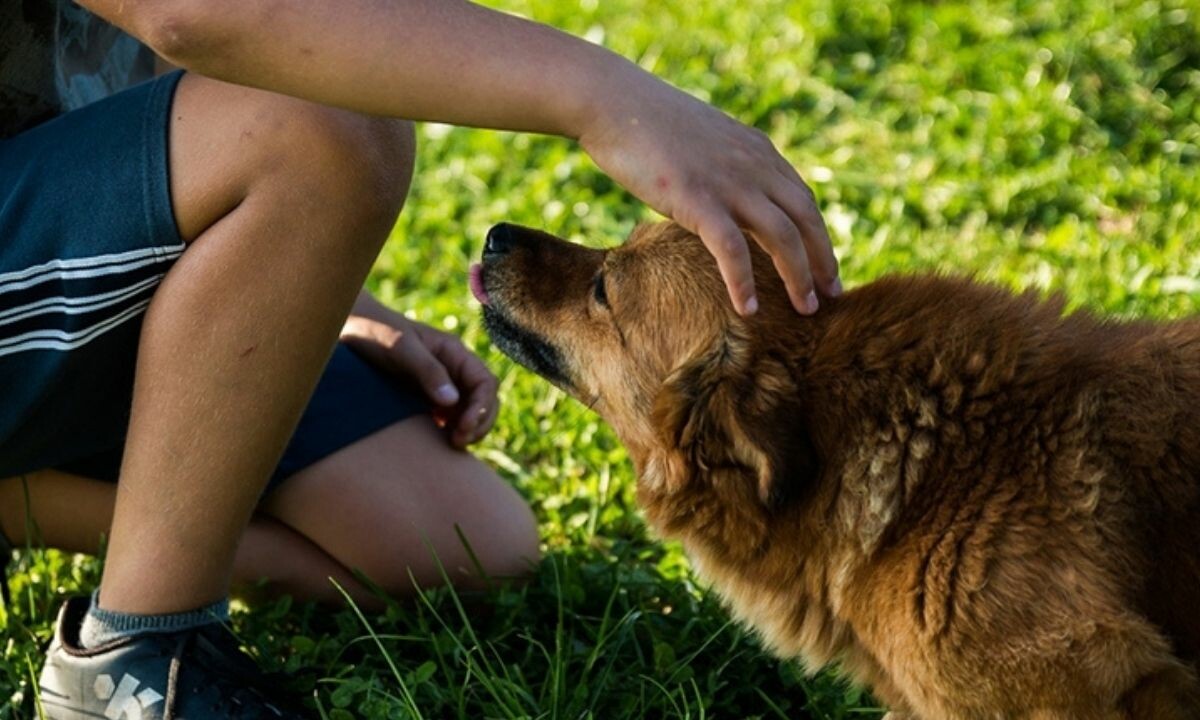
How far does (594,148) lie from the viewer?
2.29 meters

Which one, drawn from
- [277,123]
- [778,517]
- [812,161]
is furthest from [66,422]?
[812,161]

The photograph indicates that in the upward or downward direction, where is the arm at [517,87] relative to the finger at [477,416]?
upward

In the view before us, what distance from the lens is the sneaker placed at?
2.91 meters

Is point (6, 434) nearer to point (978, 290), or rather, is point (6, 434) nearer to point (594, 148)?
point (594, 148)

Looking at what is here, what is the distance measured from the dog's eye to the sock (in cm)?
97

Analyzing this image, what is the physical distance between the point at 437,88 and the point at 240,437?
90 cm

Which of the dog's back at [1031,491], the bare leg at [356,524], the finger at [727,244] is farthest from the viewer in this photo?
the bare leg at [356,524]

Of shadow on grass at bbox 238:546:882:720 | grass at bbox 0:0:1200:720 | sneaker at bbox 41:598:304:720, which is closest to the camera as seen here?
sneaker at bbox 41:598:304:720

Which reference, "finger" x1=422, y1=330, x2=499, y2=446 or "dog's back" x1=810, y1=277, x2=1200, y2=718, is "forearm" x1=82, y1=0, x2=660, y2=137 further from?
"finger" x1=422, y1=330, x2=499, y2=446

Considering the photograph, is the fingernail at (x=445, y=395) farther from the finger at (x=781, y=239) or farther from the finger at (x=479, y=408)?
the finger at (x=781, y=239)

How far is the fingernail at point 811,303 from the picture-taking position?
2494 mm

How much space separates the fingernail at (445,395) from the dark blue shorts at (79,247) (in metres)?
0.91

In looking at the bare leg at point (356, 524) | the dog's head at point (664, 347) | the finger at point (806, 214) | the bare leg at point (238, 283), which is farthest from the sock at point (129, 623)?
the finger at point (806, 214)

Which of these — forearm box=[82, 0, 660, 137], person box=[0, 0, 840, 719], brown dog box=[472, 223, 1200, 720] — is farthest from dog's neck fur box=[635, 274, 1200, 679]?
forearm box=[82, 0, 660, 137]
